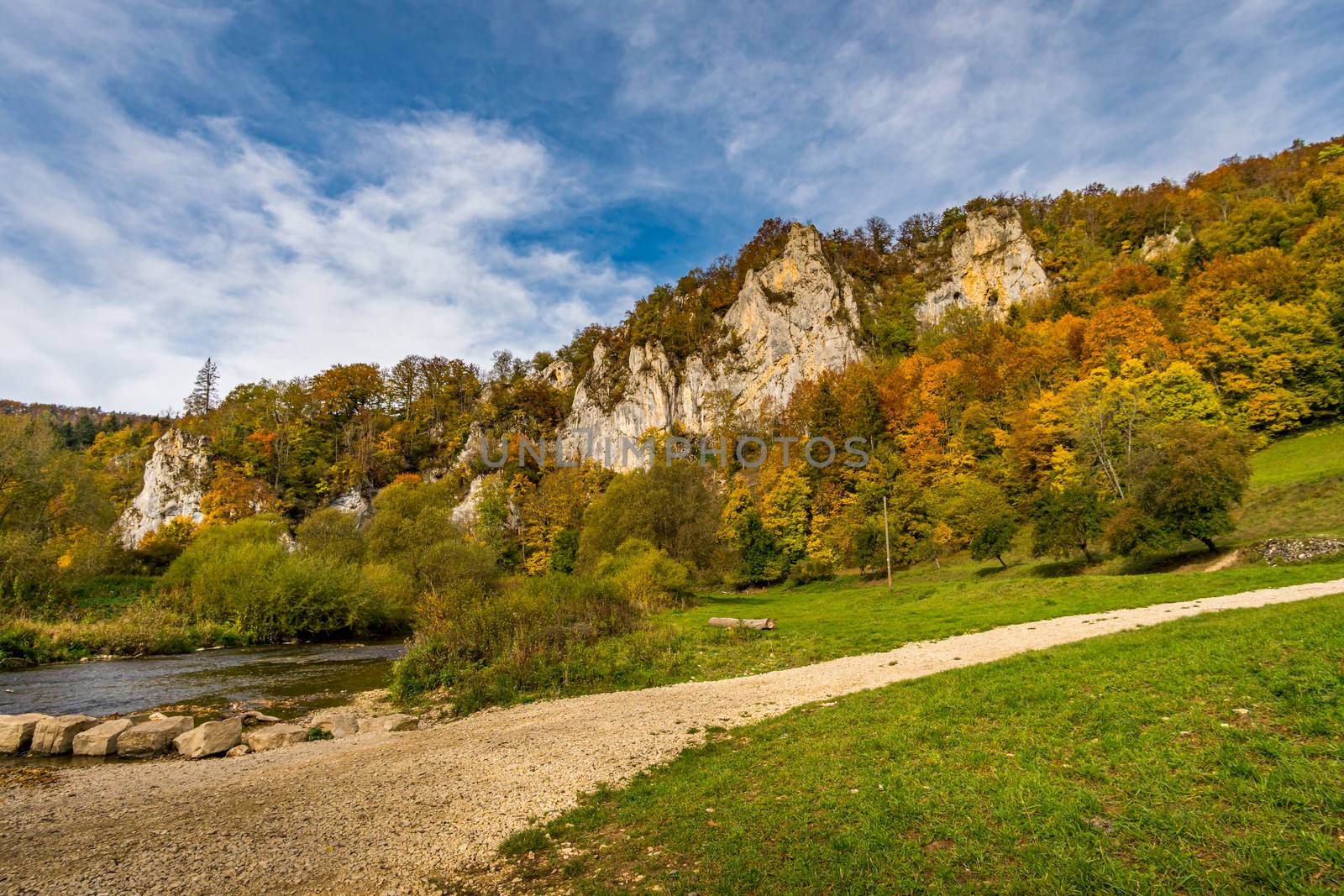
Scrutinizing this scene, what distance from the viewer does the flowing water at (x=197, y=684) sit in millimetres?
17172

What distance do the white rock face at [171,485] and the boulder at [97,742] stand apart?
73243 millimetres

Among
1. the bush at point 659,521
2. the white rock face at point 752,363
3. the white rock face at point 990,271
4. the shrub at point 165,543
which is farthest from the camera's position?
the white rock face at point 990,271

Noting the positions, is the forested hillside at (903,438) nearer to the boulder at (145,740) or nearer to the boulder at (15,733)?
the boulder at (15,733)

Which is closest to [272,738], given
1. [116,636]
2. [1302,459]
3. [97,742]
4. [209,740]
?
[209,740]

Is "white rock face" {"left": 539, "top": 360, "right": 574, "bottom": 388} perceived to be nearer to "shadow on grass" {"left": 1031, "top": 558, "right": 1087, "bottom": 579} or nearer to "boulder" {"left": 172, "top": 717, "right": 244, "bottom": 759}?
"shadow on grass" {"left": 1031, "top": 558, "right": 1087, "bottom": 579}

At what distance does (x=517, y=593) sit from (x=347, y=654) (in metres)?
12.9

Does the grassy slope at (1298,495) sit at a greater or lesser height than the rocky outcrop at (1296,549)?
greater

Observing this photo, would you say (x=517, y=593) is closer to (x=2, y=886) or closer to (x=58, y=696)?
(x=58, y=696)

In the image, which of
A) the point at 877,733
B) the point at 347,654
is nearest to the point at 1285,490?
the point at 877,733

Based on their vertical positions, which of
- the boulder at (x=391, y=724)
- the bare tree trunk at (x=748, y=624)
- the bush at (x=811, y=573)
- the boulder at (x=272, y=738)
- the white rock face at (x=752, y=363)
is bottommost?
the bush at (x=811, y=573)

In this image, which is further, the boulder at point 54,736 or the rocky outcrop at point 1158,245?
the rocky outcrop at point 1158,245

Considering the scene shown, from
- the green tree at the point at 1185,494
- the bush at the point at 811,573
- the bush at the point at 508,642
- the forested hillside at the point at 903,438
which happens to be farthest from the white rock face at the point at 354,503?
the green tree at the point at 1185,494

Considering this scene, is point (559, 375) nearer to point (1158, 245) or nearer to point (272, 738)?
point (1158, 245)

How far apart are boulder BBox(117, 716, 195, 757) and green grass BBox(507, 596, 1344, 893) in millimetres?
11176
